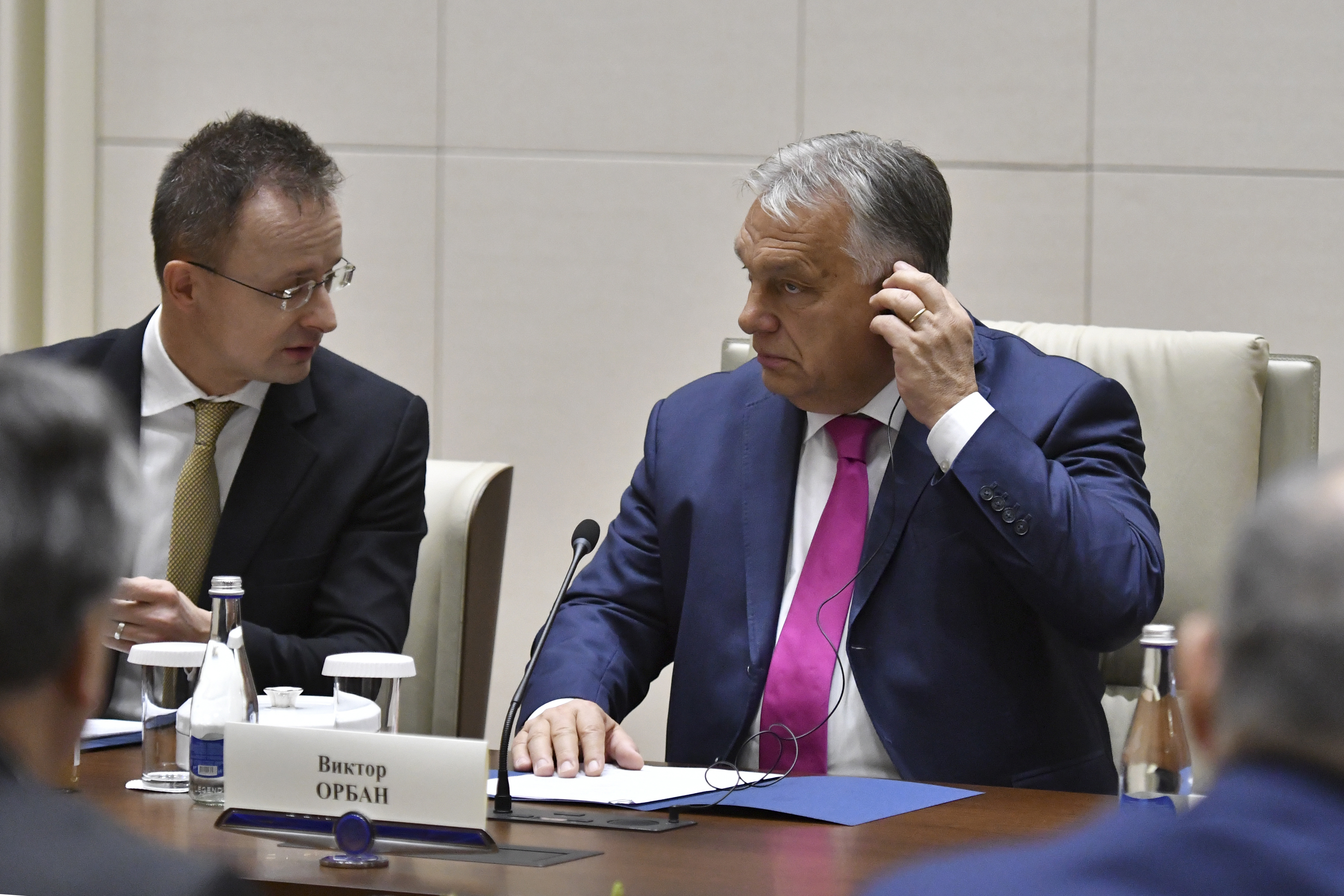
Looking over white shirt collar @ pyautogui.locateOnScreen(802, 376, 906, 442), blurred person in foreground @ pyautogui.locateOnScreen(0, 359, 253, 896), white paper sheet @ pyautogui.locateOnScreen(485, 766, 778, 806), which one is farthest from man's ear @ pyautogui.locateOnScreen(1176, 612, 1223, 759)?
white shirt collar @ pyautogui.locateOnScreen(802, 376, 906, 442)

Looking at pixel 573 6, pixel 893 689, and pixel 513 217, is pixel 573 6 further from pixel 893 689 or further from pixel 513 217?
pixel 893 689

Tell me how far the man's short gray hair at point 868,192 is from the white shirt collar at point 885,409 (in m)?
0.16

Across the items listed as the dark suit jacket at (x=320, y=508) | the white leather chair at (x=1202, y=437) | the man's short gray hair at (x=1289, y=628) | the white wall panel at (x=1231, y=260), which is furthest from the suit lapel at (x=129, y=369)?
the man's short gray hair at (x=1289, y=628)

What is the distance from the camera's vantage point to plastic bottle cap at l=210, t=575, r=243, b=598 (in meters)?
1.65

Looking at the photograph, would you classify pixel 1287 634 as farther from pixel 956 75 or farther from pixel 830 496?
pixel 956 75

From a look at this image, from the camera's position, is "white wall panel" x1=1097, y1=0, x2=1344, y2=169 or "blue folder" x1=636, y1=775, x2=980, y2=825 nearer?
"blue folder" x1=636, y1=775, x2=980, y2=825

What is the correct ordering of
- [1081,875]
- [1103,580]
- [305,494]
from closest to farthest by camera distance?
1. [1081,875]
2. [1103,580]
3. [305,494]

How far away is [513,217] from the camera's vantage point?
3.52 metres

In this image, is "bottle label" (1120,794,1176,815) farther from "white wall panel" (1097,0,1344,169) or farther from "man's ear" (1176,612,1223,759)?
"white wall panel" (1097,0,1344,169)

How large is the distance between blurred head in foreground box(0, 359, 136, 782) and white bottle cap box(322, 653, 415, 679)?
34.3 inches

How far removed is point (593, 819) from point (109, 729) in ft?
2.51

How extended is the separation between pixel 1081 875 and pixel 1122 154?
2.92 metres

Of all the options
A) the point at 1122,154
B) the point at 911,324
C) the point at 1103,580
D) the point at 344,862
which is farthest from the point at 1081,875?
the point at 1122,154

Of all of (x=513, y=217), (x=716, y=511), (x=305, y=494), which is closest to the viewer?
(x=716, y=511)
